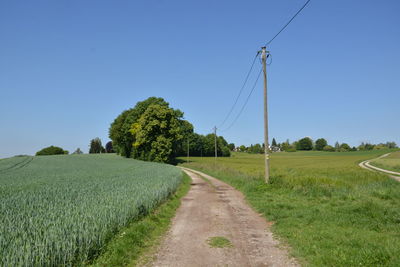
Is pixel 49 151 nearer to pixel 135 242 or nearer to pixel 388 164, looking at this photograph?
pixel 388 164

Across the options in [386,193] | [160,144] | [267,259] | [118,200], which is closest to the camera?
[267,259]

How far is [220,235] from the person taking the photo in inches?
339

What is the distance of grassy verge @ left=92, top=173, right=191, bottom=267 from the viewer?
6.37 metres

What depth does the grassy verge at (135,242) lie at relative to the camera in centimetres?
637

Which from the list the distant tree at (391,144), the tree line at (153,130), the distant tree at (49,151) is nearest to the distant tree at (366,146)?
the distant tree at (391,144)

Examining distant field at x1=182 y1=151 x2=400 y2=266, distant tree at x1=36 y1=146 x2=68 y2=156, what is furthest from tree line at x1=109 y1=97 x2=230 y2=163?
distant tree at x1=36 y1=146 x2=68 y2=156

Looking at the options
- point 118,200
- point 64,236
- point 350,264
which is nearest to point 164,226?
point 118,200

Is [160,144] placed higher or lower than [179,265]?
higher

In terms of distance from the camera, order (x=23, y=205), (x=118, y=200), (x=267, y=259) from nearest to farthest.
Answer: (x=267, y=259), (x=23, y=205), (x=118, y=200)

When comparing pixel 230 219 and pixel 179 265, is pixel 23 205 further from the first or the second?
pixel 230 219

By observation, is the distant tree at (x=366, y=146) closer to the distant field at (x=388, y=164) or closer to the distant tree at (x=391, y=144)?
the distant tree at (x=391, y=144)

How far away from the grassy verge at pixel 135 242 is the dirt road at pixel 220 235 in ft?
1.27

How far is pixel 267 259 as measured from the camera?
652 cm

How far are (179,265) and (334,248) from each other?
391 cm
